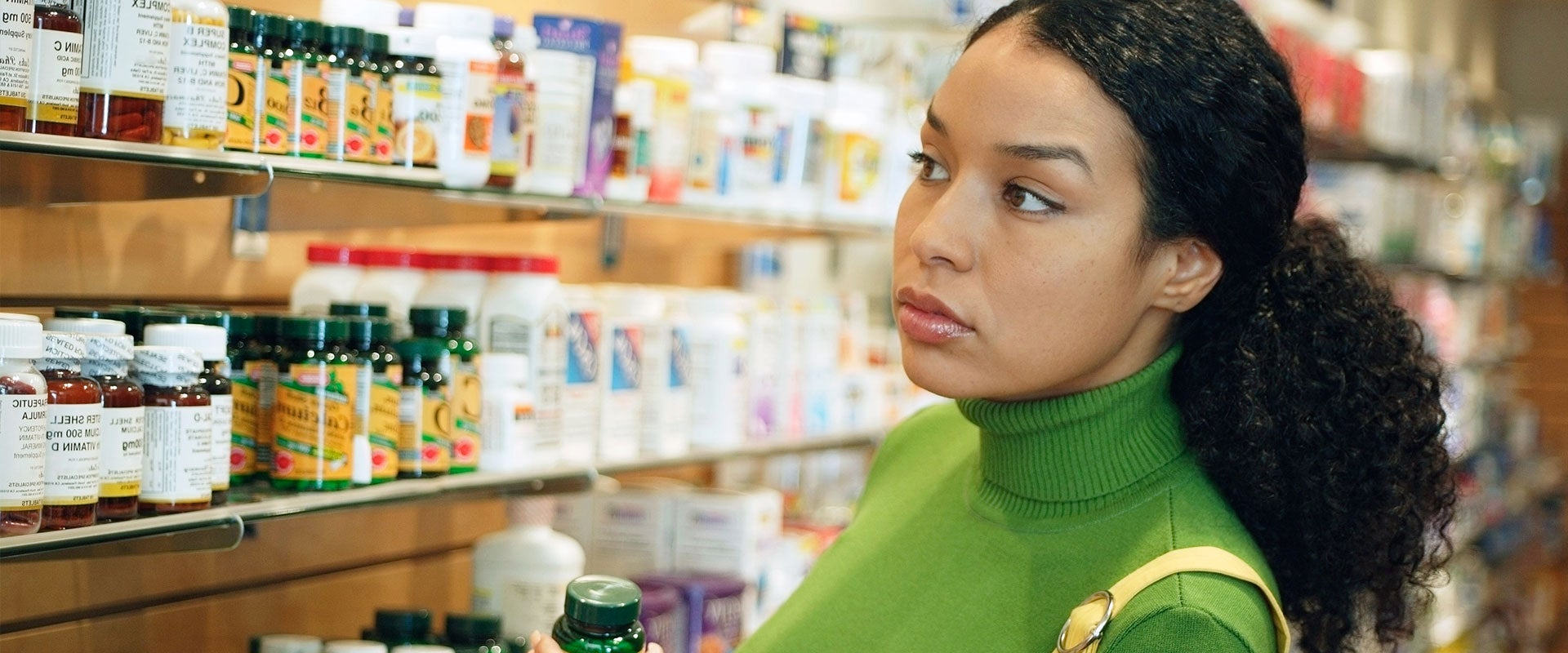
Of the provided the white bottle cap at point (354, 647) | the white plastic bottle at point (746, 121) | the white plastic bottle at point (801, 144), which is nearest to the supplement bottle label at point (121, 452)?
the white bottle cap at point (354, 647)

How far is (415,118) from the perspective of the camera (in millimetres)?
1852

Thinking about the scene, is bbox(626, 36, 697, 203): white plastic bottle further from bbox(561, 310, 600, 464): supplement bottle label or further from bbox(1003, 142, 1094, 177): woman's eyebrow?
bbox(1003, 142, 1094, 177): woman's eyebrow

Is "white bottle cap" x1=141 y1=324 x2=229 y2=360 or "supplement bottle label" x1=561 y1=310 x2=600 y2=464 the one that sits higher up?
"white bottle cap" x1=141 y1=324 x2=229 y2=360

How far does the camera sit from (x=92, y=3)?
1467 mm

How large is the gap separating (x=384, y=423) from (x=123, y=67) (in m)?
0.50

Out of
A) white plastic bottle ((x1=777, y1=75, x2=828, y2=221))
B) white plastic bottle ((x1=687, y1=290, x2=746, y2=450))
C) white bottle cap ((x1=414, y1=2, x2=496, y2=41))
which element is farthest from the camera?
white plastic bottle ((x1=777, y1=75, x2=828, y2=221))

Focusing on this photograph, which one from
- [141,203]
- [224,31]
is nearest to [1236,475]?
[224,31]

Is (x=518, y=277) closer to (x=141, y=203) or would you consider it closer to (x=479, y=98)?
(x=479, y=98)

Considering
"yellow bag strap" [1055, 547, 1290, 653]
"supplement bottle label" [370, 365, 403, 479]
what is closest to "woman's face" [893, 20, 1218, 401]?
"yellow bag strap" [1055, 547, 1290, 653]

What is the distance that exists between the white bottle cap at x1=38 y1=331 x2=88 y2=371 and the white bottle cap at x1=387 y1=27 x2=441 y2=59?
1.83 feet

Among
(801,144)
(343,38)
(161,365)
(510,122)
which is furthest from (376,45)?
(801,144)

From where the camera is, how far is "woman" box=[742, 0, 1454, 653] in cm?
143

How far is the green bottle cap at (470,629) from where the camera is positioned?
200 centimetres

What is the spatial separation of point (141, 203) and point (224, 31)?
543mm
